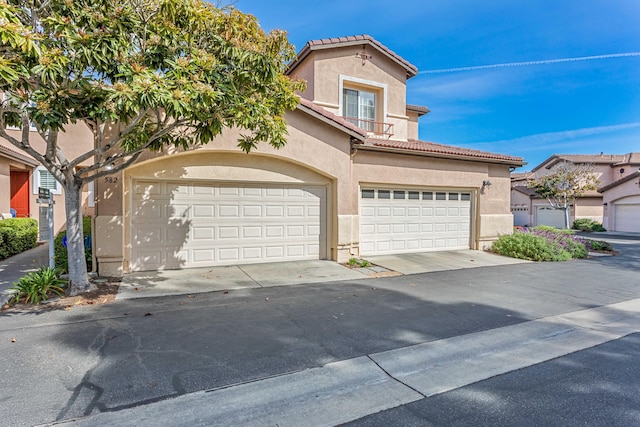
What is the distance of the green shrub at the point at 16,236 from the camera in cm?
1019

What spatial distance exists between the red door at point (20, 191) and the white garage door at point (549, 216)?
1452 inches

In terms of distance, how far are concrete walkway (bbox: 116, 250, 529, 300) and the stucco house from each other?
1.74 feet

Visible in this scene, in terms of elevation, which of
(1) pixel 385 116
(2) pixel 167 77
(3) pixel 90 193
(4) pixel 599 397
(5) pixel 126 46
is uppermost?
(1) pixel 385 116

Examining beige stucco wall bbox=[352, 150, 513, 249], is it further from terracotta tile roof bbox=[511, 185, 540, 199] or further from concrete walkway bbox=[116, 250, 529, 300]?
terracotta tile roof bbox=[511, 185, 540, 199]

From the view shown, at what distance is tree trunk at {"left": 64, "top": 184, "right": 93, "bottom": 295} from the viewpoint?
6.56 metres

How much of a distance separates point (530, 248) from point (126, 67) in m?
12.9

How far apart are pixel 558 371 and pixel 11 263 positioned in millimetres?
12637

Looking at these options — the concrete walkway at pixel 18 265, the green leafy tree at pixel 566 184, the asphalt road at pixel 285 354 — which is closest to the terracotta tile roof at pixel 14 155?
the concrete walkway at pixel 18 265

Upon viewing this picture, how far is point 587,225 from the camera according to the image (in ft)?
90.1

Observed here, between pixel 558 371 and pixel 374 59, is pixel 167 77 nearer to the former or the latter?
pixel 558 371

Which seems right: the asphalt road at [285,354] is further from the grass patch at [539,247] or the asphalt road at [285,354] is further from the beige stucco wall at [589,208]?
the beige stucco wall at [589,208]

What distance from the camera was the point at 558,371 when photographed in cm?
398

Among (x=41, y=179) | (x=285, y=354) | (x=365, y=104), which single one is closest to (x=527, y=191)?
(x=365, y=104)

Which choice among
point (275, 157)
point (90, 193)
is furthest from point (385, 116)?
point (90, 193)
